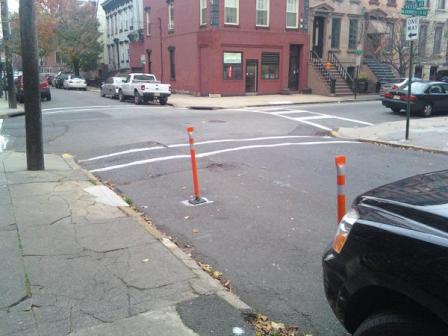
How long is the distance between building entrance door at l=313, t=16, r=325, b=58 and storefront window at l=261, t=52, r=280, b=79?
420 centimetres

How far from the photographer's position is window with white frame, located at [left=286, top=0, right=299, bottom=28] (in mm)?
31703

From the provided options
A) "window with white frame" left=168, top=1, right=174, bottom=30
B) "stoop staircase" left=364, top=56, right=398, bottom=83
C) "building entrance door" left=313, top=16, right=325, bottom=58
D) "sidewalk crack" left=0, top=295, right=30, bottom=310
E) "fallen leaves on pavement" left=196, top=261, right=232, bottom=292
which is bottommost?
"fallen leaves on pavement" left=196, top=261, right=232, bottom=292

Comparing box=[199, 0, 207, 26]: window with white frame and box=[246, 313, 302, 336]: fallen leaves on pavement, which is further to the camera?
box=[199, 0, 207, 26]: window with white frame

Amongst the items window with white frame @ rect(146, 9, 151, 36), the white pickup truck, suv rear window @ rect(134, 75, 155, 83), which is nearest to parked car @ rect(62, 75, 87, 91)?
window with white frame @ rect(146, 9, 151, 36)

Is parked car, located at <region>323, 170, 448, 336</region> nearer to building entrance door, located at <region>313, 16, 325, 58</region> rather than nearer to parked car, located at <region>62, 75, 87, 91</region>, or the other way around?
building entrance door, located at <region>313, 16, 325, 58</region>

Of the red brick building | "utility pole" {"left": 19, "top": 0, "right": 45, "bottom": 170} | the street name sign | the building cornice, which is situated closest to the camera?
"utility pole" {"left": 19, "top": 0, "right": 45, "bottom": 170}

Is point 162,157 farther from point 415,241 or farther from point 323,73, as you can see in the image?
point 323,73

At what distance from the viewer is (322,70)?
108 ft

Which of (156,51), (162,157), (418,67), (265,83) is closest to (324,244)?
(162,157)

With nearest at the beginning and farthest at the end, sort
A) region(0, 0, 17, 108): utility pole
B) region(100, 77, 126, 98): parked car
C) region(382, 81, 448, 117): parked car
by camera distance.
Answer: region(382, 81, 448, 117): parked car
region(0, 0, 17, 108): utility pole
region(100, 77, 126, 98): parked car

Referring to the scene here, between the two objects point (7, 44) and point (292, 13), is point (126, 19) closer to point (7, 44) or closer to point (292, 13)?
point (292, 13)

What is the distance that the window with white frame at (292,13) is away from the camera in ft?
104

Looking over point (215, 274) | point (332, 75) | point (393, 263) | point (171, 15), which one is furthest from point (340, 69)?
point (393, 263)

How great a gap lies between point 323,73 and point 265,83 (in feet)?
14.1
